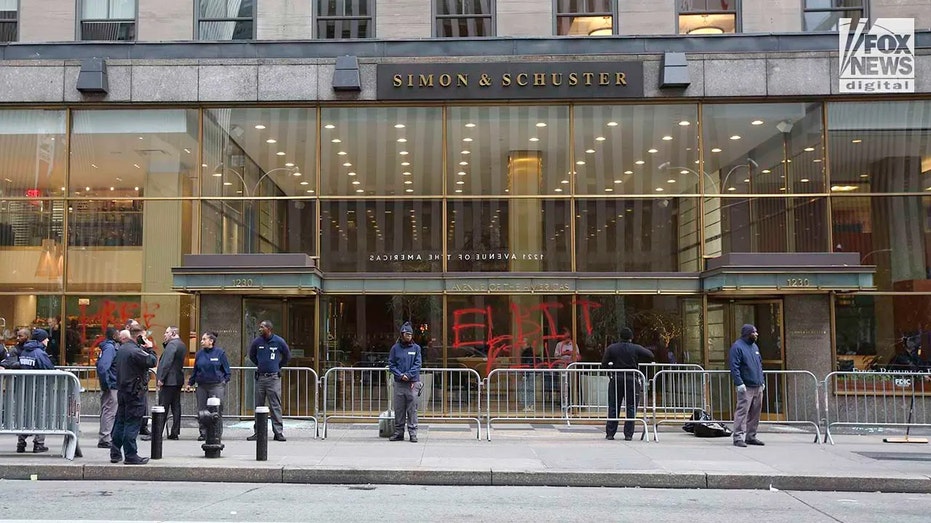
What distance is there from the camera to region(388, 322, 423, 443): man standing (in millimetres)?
13070

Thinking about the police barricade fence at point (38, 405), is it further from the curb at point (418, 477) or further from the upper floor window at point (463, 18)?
the upper floor window at point (463, 18)

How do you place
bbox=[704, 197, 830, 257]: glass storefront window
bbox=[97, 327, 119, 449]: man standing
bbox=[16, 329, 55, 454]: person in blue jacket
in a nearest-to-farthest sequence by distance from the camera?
bbox=[16, 329, 55, 454]: person in blue jacket
bbox=[97, 327, 119, 449]: man standing
bbox=[704, 197, 830, 257]: glass storefront window

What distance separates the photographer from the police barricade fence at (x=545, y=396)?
563 inches

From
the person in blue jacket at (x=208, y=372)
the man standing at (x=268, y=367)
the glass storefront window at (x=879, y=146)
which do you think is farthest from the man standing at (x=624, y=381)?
the person in blue jacket at (x=208, y=372)

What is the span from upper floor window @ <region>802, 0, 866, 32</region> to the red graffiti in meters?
6.57

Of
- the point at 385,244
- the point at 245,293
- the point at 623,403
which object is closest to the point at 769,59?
the point at 623,403

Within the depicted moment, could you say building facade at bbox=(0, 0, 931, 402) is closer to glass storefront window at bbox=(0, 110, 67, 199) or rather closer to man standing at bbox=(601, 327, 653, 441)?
glass storefront window at bbox=(0, 110, 67, 199)

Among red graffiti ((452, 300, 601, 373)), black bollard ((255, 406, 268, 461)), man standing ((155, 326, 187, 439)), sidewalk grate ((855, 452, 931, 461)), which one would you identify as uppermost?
red graffiti ((452, 300, 601, 373))

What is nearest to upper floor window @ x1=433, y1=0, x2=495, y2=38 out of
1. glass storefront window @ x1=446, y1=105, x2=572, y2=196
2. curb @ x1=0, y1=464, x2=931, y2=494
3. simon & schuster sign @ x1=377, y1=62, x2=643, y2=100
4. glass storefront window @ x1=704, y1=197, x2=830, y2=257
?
simon & schuster sign @ x1=377, y1=62, x2=643, y2=100

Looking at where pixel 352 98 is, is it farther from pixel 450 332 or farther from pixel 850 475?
pixel 850 475

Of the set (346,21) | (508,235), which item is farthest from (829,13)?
(346,21)

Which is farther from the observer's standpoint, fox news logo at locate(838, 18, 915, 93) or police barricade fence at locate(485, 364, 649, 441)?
fox news logo at locate(838, 18, 915, 93)

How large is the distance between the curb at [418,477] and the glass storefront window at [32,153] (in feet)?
25.3

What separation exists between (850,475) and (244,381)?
977 cm
